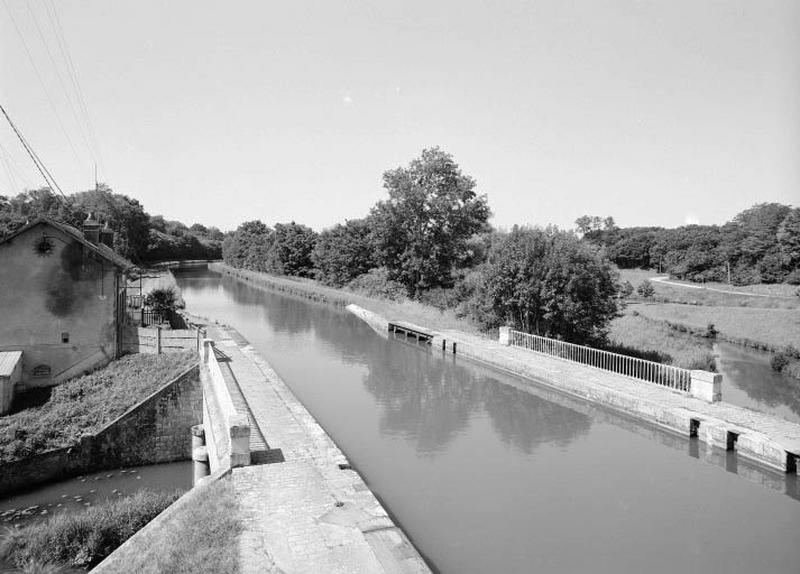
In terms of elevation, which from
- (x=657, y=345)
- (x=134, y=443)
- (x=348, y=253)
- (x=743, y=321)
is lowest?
(x=134, y=443)

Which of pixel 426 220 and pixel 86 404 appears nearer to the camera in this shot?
pixel 86 404

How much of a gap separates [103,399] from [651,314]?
120 feet

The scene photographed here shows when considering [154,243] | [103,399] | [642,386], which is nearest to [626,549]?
[642,386]

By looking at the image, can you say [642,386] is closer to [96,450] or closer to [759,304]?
[96,450]

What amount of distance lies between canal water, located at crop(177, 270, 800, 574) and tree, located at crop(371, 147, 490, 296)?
2161cm

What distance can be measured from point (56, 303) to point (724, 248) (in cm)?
6284

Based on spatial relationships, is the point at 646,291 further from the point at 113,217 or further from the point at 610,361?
the point at 113,217

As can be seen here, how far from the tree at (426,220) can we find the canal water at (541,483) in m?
21.6

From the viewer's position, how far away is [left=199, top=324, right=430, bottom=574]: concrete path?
703 cm

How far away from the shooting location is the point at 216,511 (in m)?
8.27

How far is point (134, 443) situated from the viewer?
16.2 m

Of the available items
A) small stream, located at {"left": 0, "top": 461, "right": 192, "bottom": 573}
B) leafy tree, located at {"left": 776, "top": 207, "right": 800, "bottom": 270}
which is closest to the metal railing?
small stream, located at {"left": 0, "top": 461, "right": 192, "bottom": 573}

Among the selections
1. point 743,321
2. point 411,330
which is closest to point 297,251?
point 411,330

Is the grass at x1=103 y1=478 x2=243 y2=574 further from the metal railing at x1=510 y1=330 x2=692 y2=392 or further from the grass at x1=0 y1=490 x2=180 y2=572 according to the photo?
the metal railing at x1=510 y1=330 x2=692 y2=392
